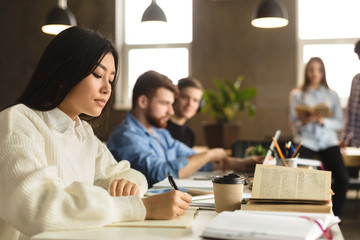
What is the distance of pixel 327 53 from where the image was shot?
5.81 m

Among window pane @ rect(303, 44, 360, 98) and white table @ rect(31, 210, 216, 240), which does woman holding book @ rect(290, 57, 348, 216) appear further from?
white table @ rect(31, 210, 216, 240)

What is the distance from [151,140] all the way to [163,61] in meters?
3.81

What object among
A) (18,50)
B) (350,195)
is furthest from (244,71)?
(18,50)

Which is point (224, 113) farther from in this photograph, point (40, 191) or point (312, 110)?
point (40, 191)

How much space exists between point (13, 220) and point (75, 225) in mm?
147

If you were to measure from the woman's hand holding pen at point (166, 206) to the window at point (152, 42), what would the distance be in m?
4.93

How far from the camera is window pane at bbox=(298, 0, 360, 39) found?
5.75m

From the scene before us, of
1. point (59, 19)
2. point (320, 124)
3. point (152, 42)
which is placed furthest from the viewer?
point (152, 42)

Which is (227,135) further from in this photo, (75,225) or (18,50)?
(75,225)

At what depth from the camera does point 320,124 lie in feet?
13.8

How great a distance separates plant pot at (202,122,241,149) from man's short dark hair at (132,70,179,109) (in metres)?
2.44

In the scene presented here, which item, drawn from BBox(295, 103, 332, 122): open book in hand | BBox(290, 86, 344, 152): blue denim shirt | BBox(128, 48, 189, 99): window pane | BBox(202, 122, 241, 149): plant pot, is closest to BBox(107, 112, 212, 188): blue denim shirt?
BBox(295, 103, 332, 122): open book in hand

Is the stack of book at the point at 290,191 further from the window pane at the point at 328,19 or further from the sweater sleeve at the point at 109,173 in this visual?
the window pane at the point at 328,19

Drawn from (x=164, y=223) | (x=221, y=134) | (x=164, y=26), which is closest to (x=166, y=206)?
(x=164, y=223)
